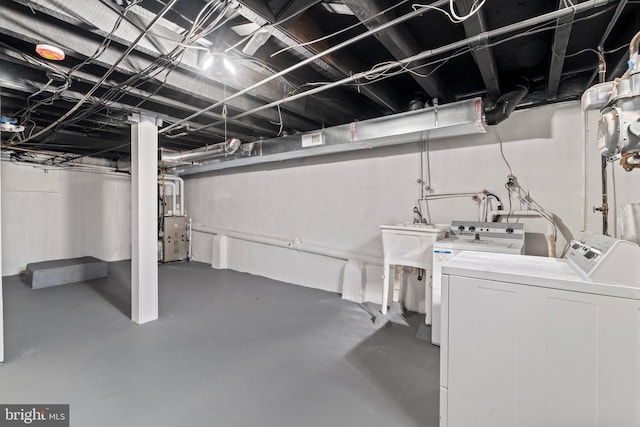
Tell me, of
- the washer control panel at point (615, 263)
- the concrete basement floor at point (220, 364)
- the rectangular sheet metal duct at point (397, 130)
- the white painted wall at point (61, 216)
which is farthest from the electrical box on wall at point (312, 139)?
the white painted wall at point (61, 216)

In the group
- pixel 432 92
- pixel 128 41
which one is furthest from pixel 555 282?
pixel 128 41

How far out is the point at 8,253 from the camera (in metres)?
4.82

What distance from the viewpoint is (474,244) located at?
7.39 ft

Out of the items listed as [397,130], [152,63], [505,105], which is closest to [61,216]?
[152,63]

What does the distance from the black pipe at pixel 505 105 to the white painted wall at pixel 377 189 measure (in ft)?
1.49

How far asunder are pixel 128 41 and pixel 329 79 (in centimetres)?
149

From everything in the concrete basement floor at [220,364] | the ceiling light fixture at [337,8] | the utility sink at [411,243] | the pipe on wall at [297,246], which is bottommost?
the concrete basement floor at [220,364]

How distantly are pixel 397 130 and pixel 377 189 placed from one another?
104 cm

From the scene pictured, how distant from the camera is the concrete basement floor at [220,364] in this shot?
Result: 166cm

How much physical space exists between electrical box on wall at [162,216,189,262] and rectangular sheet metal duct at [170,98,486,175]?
346cm

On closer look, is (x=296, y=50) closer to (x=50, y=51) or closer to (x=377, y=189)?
(x=50, y=51)

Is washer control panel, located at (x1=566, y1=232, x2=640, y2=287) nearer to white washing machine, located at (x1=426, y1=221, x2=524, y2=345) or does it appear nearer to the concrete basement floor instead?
white washing machine, located at (x1=426, y1=221, x2=524, y2=345)

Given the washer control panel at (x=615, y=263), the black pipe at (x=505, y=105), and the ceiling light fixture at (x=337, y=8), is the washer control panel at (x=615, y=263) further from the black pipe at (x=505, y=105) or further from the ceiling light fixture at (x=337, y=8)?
the ceiling light fixture at (x=337, y=8)

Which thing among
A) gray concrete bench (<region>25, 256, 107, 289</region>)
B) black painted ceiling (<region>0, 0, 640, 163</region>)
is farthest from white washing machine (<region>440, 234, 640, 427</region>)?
gray concrete bench (<region>25, 256, 107, 289</region>)
